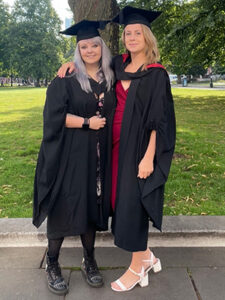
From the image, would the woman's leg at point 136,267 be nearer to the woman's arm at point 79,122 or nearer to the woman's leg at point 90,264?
the woman's leg at point 90,264

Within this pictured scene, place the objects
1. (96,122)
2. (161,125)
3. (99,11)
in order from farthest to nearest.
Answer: (99,11), (96,122), (161,125)

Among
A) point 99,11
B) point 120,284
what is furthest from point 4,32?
point 120,284

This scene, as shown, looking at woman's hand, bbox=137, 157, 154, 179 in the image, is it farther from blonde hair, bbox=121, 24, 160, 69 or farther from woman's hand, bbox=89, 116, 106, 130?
blonde hair, bbox=121, 24, 160, 69

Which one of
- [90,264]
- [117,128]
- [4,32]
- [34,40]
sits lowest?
[90,264]

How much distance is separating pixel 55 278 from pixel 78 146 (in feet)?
3.66

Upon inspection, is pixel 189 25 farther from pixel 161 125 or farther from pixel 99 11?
pixel 161 125

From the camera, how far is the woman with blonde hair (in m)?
2.42

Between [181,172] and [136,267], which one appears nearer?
[136,267]

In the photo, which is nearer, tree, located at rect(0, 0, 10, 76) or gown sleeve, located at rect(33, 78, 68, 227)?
gown sleeve, located at rect(33, 78, 68, 227)

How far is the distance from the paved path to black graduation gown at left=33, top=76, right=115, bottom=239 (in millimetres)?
472

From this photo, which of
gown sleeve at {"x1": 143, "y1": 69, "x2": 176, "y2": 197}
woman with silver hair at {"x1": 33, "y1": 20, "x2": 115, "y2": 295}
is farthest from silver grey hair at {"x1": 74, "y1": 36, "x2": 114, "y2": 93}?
gown sleeve at {"x1": 143, "y1": 69, "x2": 176, "y2": 197}

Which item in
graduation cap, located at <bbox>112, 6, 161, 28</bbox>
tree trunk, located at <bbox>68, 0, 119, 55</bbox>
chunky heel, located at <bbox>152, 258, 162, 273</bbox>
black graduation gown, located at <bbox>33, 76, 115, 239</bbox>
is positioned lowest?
chunky heel, located at <bbox>152, 258, 162, 273</bbox>

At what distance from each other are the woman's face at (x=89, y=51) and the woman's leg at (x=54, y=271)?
1493mm

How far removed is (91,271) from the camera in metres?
2.79
